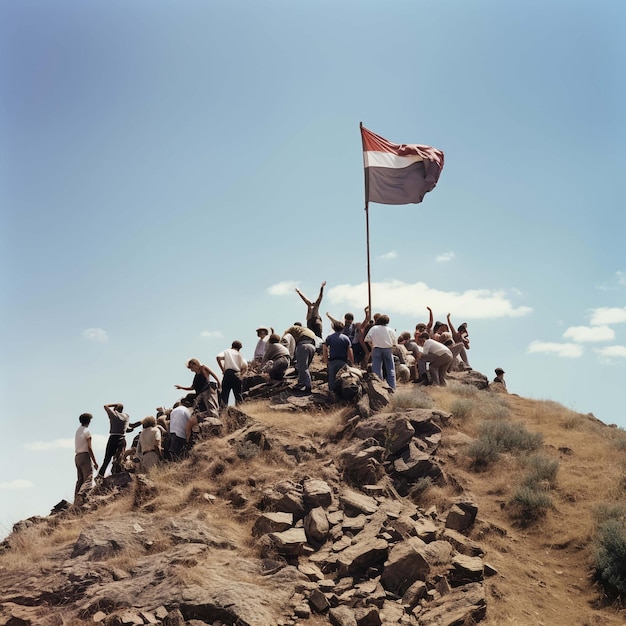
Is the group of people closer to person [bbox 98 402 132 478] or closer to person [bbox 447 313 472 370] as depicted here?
person [bbox 98 402 132 478]

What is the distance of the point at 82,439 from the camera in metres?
14.4

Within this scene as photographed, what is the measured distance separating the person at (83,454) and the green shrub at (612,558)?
11.1 metres

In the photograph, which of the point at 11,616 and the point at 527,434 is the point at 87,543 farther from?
the point at 527,434

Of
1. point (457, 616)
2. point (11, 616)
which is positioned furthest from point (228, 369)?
point (457, 616)

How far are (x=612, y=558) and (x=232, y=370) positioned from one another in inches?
371

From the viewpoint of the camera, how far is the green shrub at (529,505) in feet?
36.8

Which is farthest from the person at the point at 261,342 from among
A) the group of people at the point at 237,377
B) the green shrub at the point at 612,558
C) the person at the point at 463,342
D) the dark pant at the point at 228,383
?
the green shrub at the point at 612,558

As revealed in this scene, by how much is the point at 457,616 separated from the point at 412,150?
1706 cm

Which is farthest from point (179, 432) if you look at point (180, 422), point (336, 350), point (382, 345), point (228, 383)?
point (382, 345)

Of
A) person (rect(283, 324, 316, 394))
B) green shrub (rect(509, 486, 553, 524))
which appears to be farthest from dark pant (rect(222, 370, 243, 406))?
green shrub (rect(509, 486, 553, 524))

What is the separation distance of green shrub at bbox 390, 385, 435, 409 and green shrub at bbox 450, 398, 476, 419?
24.0 inches

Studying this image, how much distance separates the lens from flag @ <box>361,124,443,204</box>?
69.4ft

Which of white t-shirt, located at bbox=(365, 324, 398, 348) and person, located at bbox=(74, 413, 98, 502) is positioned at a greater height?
white t-shirt, located at bbox=(365, 324, 398, 348)

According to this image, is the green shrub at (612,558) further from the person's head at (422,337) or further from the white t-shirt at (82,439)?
the white t-shirt at (82,439)
